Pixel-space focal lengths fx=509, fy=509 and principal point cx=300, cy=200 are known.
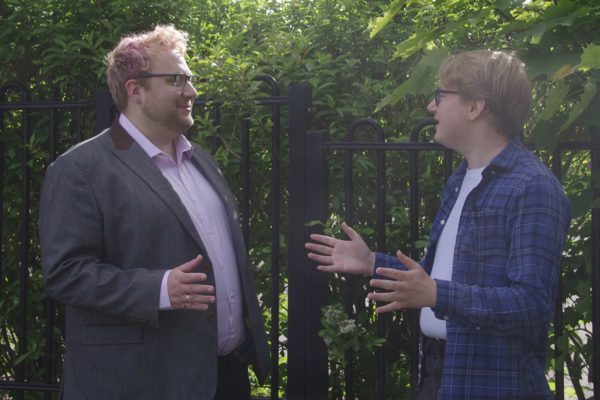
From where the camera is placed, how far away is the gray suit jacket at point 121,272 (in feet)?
5.89

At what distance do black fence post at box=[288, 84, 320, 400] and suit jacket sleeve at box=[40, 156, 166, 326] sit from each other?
898 mm

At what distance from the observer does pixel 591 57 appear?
1.56 metres

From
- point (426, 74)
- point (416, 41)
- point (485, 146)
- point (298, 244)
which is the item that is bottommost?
point (298, 244)

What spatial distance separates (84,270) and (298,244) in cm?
109

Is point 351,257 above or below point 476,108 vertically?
below

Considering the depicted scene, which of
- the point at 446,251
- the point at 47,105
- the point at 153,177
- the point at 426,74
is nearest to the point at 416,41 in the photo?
the point at 426,74

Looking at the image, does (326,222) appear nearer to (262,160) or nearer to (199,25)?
(262,160)

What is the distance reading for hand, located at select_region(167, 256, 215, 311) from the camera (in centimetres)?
176

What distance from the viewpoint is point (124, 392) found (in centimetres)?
187

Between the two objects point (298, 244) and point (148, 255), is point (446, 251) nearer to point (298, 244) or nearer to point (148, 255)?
point (298, 244)

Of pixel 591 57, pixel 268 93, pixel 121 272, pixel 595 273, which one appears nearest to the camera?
pixel 591 57

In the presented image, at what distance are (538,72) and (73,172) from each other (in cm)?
170

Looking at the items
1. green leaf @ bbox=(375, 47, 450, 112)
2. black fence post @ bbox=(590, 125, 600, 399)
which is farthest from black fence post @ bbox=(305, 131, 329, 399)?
black fence post @ bbox=(590, 125, 600, 399)

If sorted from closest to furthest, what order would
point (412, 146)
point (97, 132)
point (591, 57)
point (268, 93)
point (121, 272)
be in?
point (591, 57)
point (121, 272)
point (412, 146)
point (97, 132)
point (268, 93)
